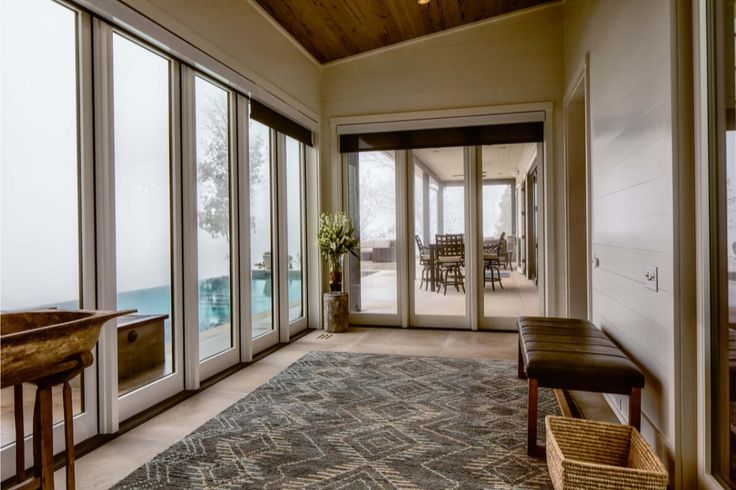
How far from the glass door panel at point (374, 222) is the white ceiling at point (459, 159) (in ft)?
1.60

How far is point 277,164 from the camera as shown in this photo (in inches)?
180

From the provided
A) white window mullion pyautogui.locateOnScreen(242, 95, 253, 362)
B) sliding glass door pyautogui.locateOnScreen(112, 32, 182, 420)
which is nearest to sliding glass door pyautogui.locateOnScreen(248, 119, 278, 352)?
white window mullion pyautogui.locateOnScreen(242, 95, 253, 362)

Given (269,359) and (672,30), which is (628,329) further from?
(269,359)

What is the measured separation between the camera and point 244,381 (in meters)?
3.43

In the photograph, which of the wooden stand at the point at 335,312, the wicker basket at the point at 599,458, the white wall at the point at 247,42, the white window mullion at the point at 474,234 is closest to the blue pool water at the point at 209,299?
the wooden stand at the point at 335,312

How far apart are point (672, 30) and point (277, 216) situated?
11.7 feet

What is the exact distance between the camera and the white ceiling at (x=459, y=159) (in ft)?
17.2

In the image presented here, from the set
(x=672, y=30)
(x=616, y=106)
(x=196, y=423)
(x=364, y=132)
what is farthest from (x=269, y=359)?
(x=672, y=30)

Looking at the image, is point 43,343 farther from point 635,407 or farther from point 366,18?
point 366,18

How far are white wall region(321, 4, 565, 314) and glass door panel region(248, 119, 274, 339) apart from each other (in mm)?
1129

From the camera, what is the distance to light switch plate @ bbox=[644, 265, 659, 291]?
2039 mm

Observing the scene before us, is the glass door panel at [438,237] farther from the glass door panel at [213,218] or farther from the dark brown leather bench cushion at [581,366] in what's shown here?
the dark brown leather bench cushion at [581,366]

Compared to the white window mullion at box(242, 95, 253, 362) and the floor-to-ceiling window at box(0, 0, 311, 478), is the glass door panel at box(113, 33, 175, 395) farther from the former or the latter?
the white window mullion at box(242, 95, 253, 362)

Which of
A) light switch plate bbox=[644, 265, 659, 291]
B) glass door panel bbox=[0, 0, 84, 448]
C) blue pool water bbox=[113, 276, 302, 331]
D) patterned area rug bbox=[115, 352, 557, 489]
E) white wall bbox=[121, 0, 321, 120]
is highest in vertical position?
white wall bbox=[121, 0, 321, 120]
